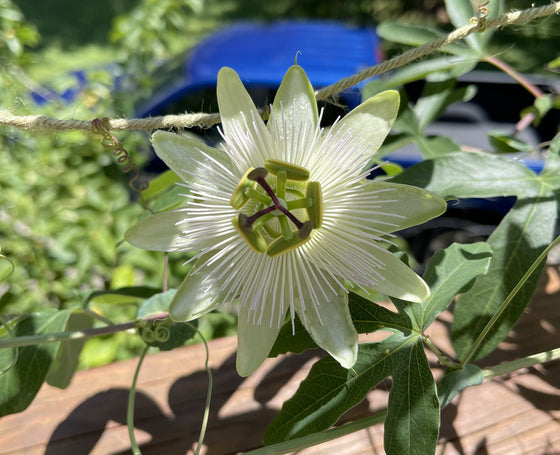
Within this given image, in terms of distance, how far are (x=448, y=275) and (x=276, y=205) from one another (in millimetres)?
239

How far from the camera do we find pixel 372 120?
513mm

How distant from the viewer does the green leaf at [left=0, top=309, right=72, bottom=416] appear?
0.65m

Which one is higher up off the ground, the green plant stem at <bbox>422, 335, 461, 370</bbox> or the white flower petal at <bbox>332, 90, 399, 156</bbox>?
the white flower petal at <bbox>332, 90, 399, 156</bbox>

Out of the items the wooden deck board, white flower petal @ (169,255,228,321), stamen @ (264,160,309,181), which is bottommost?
the wooden deck board

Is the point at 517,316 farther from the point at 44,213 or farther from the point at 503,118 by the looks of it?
the point at 503,118

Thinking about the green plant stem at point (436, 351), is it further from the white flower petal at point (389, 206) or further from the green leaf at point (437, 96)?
the green leaf at point (437, 96)

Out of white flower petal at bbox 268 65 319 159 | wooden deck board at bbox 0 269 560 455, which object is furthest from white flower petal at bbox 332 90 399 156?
wooden deck board at bbox 0 269 560 455

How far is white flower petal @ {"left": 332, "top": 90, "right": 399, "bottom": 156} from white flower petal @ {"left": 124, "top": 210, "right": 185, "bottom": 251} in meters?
0.19

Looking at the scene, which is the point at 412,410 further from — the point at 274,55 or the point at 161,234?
the point at 274,55

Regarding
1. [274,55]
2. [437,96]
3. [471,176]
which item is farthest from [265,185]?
[274,55]

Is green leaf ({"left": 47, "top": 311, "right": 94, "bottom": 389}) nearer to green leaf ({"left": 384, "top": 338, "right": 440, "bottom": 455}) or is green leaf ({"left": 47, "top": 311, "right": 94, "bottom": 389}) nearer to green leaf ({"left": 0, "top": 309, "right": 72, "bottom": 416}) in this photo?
green leaf ({"left": 0, "top": 309, "right": 72, "bottom": 416})

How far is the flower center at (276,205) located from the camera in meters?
0.48

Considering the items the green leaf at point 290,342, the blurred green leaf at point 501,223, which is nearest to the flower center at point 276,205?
the green leaf at point 290,342

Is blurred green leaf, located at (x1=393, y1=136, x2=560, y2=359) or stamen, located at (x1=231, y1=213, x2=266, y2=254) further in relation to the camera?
blurred green leaf, located at (x1=393, y1=136, x2=560, y2=359)
